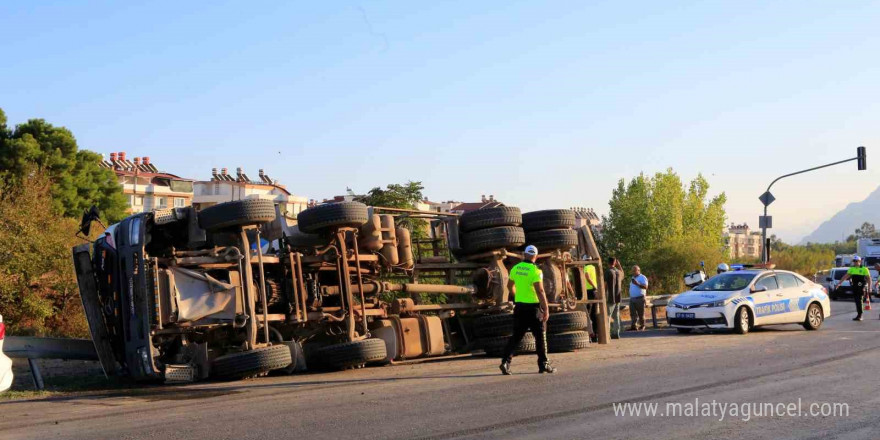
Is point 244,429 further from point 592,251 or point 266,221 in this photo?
point 592,251

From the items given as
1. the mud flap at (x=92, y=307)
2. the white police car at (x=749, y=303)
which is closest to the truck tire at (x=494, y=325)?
the mud flap at (x=92, y=307)

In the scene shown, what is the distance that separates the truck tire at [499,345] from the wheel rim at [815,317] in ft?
26.0

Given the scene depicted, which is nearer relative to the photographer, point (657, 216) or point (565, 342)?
point (565, 342)

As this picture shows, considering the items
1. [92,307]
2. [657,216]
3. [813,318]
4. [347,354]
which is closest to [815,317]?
[813,318]

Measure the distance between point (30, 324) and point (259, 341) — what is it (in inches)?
479

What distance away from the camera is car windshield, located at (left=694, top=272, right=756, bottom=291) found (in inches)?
728

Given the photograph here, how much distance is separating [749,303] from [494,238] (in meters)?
6.67

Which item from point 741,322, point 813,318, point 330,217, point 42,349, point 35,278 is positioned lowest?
point 813,318

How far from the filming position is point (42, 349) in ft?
37.7

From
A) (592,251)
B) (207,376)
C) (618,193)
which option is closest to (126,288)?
(207,376)

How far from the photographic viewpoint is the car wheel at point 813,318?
18938 millimetres

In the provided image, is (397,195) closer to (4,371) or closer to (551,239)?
(551,239)

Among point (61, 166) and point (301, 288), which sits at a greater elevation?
point (61, 166)

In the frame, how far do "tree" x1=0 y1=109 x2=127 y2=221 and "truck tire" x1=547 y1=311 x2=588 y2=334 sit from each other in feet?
99.7
